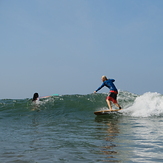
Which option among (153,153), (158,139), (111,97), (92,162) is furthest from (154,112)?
(92,162)

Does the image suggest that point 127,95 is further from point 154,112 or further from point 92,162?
point 92,162

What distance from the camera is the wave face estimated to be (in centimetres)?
1216

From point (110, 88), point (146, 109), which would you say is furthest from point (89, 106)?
point (146, 109)

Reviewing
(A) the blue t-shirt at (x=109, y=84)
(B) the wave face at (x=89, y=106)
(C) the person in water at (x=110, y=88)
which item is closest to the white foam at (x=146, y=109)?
(B) the wave face at (x=89, y=106)

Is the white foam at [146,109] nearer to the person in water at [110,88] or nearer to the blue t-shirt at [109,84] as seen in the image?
the person in water at [110,88]

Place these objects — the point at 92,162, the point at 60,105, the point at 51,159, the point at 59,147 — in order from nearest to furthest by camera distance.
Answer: the point at 92,162, the point at 51,159, the point at 59,147, the point at 60,105

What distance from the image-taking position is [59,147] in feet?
16.8

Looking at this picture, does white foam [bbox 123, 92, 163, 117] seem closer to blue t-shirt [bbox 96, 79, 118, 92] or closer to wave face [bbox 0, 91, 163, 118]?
wave face [bbox 0, 91, 163, 118]

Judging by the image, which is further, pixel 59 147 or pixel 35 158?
pixel 59 147

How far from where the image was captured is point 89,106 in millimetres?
16031

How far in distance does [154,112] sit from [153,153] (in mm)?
7984

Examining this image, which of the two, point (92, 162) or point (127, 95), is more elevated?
point (127, 95)

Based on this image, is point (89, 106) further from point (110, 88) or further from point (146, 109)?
point (146, 109)

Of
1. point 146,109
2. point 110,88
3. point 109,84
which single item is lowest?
point 146,109
